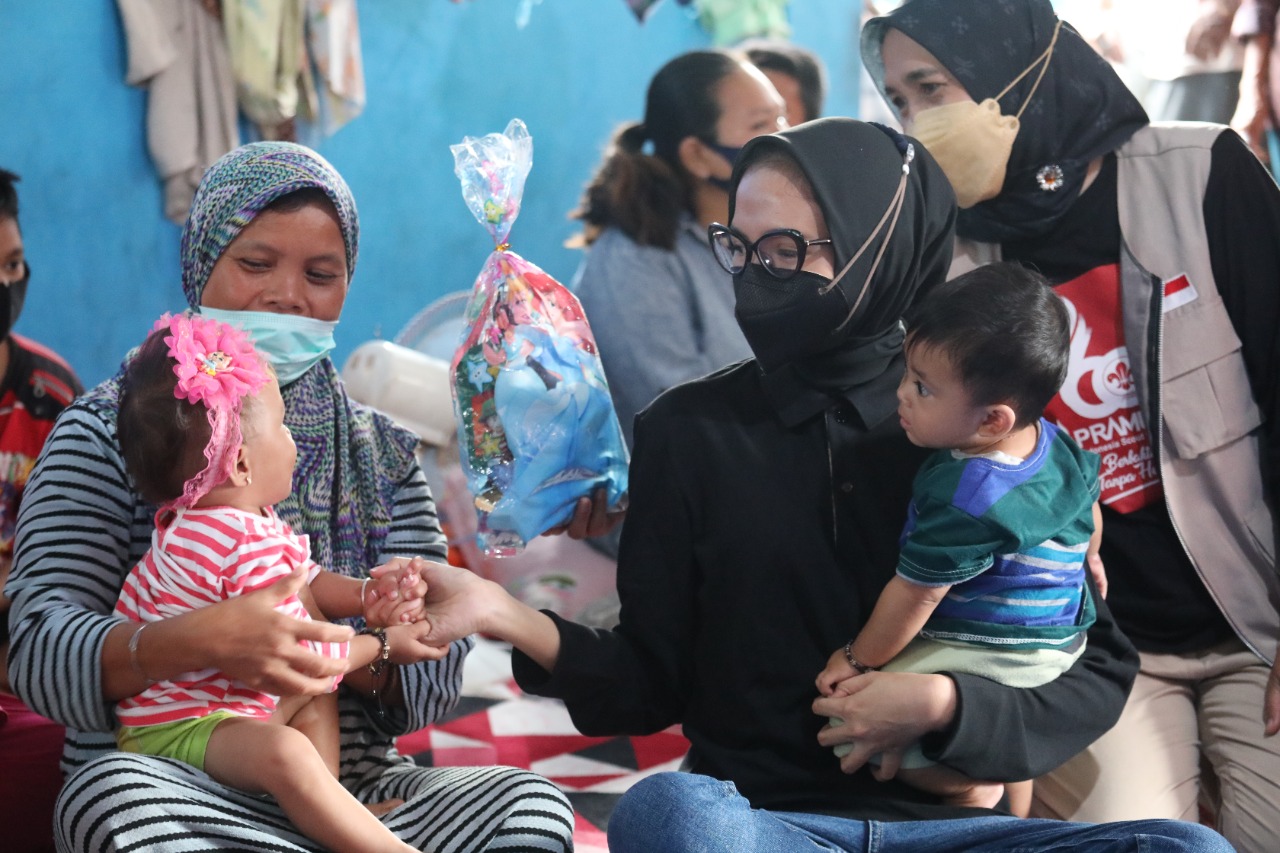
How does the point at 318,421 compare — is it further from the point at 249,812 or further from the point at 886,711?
the point at 886,711

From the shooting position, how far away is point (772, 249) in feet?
5.71

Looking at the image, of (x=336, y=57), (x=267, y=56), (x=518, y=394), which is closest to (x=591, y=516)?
(x=518, y=394)

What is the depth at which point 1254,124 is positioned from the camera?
4.09 metres

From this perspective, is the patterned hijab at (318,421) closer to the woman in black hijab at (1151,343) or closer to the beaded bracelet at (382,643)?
the beaded bracelet at (382,643)

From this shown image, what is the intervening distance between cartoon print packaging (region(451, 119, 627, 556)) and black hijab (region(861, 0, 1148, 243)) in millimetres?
787

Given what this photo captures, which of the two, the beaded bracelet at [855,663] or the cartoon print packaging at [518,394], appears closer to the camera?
the beaded bracelet at [855,663]

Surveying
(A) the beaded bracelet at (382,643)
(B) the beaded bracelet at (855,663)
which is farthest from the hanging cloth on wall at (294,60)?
(B) the beaded bracelet at (855,663)

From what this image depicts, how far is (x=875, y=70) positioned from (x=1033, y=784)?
1351 mm

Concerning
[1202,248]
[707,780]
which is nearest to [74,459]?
[707,780]

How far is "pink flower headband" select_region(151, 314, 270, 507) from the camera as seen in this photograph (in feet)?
5.24

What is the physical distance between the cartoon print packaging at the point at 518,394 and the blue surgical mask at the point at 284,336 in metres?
0.23

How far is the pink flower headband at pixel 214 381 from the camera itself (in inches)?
62.8

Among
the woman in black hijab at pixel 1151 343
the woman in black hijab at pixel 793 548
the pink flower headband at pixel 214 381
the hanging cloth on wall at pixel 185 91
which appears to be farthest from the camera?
the hanging cloth on wall at pixel 185 91

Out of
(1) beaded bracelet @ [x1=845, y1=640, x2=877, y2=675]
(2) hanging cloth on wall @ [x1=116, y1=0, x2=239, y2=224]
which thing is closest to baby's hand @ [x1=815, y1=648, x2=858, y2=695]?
(1) beaded bracelet @ [x1=845, y1=640, x2=877, y2=675]
